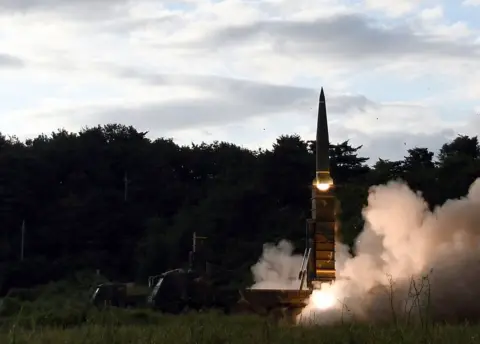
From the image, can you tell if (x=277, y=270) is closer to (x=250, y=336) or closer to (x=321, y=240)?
(x=321, y=240)

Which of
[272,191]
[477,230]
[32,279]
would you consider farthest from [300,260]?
[32,279]

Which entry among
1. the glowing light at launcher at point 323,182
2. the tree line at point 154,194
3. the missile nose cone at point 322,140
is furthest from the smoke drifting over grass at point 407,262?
the tree line at point 154,194

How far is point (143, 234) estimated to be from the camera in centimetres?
5744

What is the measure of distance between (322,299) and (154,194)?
119 ft

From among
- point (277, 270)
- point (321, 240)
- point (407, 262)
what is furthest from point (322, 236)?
point (277, 270)

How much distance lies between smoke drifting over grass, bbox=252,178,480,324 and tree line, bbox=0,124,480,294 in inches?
466

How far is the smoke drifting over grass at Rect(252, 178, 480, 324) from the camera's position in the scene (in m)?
23.1

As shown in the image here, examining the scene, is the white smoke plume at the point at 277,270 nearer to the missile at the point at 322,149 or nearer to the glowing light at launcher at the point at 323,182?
the glowing light at launcher at the point at 323,182

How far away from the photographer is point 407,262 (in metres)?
25.4

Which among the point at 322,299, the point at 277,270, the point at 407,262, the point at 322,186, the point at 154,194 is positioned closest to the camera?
the point at 407,262

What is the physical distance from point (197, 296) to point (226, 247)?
68.1 feet

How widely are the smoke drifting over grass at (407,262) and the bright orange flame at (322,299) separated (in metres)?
0.05

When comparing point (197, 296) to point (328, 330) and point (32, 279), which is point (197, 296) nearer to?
point (328, 330)

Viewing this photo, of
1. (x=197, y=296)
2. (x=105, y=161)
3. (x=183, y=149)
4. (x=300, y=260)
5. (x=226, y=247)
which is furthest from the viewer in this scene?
(x=183, y=149)
